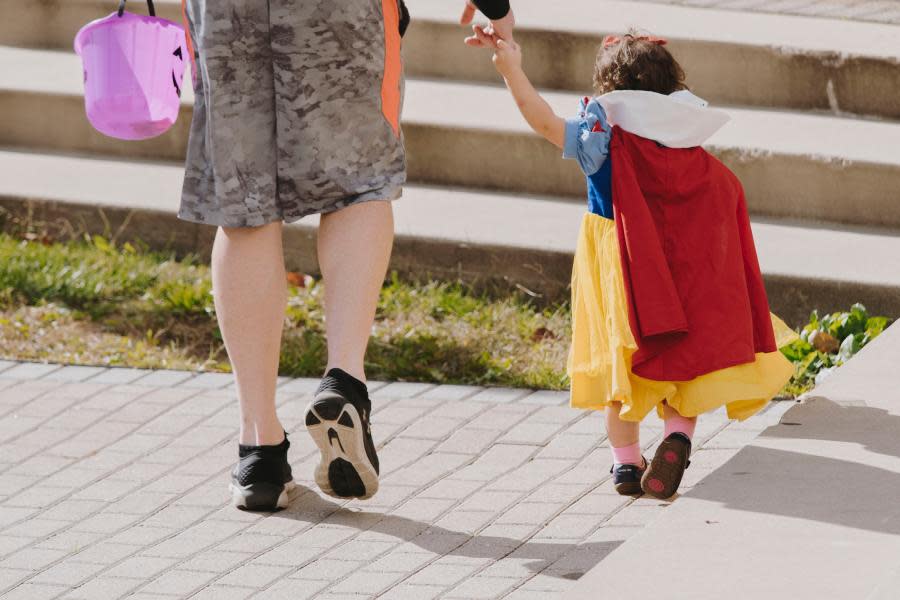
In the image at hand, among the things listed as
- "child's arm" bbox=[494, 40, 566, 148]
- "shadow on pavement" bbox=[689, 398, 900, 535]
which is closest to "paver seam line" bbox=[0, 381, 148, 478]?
"child's arm" bbox=[494, 40, 566, 148]

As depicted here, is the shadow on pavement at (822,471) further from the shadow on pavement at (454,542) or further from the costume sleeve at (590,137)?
the costume sleeve at (590,137)

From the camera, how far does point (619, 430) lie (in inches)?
158

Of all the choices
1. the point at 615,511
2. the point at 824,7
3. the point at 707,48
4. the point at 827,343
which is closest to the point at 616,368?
the point at 615,511

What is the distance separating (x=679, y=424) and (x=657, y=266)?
1.31ft

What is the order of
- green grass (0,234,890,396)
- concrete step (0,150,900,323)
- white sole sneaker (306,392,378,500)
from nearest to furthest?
white sole sneaker (306,392,378,500) < green grass (0,234,890,396) < concrete step (0,150,900,323)

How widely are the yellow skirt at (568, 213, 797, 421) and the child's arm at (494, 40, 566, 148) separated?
25 cm

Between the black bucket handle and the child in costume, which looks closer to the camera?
the child in costume

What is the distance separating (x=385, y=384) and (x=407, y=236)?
3.12ft

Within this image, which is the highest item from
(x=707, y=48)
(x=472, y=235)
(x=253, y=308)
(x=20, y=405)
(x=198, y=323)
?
(x=707, y=48)

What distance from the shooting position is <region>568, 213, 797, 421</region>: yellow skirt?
3.88 metres

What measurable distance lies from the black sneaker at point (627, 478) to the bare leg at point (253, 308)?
86cm

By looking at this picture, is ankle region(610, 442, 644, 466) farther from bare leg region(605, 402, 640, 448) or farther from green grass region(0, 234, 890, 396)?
green grass region(0, 234, 890, 396)

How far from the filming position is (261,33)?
375 centimetres

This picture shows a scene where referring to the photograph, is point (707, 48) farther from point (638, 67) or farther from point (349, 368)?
point (349, 368)
